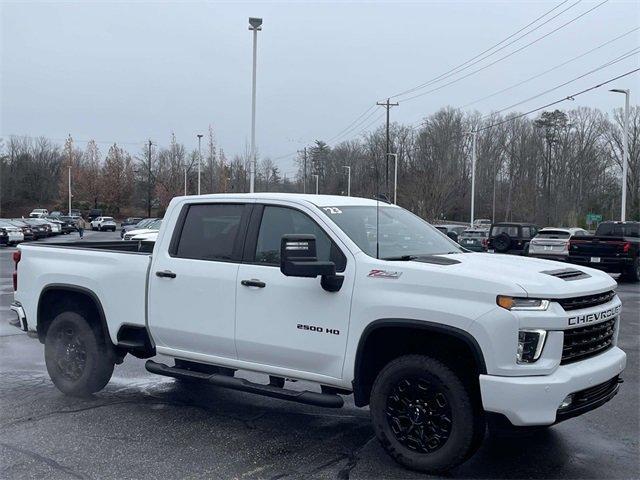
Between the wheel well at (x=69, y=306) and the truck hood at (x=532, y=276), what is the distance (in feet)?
11.2

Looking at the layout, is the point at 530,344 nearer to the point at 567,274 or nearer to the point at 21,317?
the point at 567,274

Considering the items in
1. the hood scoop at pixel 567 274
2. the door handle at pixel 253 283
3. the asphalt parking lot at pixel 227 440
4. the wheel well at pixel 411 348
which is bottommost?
the asphalt parking lot at pixel 227 440

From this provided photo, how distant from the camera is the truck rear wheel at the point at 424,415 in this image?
452cm

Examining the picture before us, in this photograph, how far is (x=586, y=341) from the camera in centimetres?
468

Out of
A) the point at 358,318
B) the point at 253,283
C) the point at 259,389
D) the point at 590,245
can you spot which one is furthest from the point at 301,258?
the point at 590,245

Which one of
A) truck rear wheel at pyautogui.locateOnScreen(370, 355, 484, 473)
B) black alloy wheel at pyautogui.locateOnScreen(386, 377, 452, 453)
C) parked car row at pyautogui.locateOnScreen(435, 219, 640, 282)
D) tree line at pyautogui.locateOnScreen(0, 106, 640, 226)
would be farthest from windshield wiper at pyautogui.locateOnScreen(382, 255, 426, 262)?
tree line at pyautogui.locateOnScreen(0, 106, 640, 226)

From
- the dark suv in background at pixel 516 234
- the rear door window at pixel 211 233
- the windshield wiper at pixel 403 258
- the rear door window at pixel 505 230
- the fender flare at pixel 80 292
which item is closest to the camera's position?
the windshield wiper at pixel 403 258

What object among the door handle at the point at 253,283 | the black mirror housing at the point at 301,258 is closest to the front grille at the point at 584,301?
the black mirror housing at the point at 301,258

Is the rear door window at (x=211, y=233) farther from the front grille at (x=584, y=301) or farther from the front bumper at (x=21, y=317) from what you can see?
the front grille at (x=584, y=301)

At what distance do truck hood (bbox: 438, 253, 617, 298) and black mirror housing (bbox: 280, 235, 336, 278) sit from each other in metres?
0.88

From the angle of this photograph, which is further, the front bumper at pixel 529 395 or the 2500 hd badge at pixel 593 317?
the 2500 hd badge at pixel 593 317

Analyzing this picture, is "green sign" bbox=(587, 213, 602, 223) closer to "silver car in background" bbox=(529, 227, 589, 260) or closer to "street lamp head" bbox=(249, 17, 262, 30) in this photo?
"silver car in background" bbox=(529, 227, 589, 260)

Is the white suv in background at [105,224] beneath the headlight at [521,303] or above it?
beneath

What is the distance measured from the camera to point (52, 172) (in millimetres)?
98375
